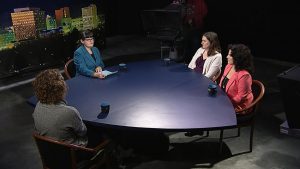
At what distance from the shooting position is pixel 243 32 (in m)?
7.60

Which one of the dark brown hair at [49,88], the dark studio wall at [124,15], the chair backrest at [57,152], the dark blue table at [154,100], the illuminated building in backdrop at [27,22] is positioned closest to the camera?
the chair backrest at [57,152]

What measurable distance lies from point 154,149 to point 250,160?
1031mm

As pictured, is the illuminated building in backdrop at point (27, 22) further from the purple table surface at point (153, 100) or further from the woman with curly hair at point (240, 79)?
the woman with curly hair at point (240, 79)

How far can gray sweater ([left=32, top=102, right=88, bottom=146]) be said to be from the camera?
2719 mm

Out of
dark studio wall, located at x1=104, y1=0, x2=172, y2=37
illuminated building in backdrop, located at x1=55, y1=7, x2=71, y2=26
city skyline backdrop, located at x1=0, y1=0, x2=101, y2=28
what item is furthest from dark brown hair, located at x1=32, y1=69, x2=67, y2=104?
dark studio wall, located at x1=104, y1=0, x2=172, y2=37

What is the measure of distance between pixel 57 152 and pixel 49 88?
50 cm

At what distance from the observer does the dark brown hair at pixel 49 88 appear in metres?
2.75

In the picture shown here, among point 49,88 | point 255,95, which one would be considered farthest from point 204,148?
point 49,88

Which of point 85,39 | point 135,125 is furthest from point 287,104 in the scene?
point 85,39

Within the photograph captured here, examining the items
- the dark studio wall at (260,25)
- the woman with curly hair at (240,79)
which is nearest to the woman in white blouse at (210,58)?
the woman with curly hair at (240,79)

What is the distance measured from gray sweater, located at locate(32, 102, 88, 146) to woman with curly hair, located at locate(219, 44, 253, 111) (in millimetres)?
1665

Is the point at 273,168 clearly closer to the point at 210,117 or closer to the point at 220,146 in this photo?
the point at 220,146

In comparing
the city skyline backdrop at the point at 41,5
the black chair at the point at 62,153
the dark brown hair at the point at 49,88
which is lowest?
the black chair at the point at 62,153

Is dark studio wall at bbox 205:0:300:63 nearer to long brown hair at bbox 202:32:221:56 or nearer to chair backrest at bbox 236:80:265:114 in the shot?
long brown hair at bbox 202:32:221:56
